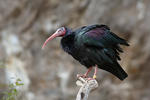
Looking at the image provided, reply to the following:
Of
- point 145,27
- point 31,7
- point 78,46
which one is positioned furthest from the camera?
point 31,7

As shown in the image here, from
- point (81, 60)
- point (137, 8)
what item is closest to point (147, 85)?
point (137, 8)

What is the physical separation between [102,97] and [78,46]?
442 centimetres

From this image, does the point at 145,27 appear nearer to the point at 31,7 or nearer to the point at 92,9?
the point at 92,9

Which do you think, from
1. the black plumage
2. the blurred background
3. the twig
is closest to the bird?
the black plumage

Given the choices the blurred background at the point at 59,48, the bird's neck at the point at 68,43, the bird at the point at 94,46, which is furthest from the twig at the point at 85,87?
the blurred background at the point at 59,48

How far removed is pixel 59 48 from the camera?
988cm

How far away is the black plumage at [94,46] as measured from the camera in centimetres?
553

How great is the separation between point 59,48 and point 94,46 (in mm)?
4357

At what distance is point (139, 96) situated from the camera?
31.4ft

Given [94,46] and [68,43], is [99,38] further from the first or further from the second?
[68,43]

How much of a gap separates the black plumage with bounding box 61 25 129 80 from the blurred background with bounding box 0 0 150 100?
375 centimetres

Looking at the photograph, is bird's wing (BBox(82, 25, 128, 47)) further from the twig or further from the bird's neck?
the twig

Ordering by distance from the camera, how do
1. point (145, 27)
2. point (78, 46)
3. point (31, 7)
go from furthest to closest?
point (31, 7) < point (145, 27) < point (78, 46)

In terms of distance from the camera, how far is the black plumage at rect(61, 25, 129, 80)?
553 cm
